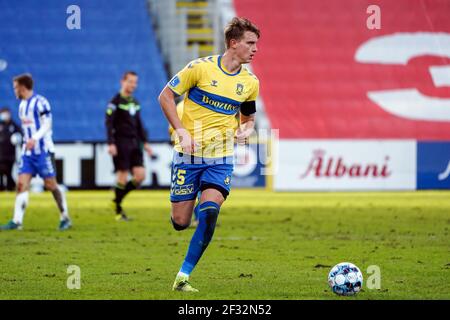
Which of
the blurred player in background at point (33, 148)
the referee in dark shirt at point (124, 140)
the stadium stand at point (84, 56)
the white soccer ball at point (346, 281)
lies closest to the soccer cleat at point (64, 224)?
the blurred player in background at point (33, 148)

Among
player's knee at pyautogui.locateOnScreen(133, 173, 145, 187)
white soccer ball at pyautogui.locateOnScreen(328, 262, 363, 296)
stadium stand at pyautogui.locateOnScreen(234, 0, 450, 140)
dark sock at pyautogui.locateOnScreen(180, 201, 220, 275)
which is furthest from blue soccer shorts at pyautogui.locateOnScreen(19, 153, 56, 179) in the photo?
stadium stand at pyautogui.locateOnScreen(234, 0, 450, 140)

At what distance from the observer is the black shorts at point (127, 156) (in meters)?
15.7

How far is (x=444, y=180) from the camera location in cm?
2352

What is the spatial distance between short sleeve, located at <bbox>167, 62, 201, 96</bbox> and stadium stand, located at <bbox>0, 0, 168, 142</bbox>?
711 inches

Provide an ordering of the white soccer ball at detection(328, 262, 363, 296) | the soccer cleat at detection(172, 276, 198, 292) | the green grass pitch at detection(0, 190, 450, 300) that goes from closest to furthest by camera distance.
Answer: the white soccer ball at detection(328, 262, 363, 296) → the soccer cleat at detection(172, 276, 198, 292) → the green grass pitch at detection(0, 190, 450, 300)

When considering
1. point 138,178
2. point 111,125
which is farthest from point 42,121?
point 138,178

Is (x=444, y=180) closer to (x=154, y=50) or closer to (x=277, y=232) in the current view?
(x=154, y=50)

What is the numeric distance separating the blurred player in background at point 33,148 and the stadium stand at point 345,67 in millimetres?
12756

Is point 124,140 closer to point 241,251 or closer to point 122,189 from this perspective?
point 122,189

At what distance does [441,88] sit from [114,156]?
1387 centimetres

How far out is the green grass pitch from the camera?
25.2ft

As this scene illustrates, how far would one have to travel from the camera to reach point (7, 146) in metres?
22.8

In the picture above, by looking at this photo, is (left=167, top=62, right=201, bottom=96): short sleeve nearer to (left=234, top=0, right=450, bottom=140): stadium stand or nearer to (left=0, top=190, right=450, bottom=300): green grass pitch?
(left=0, top=190, right=450, bottom=300): green grass pitch
